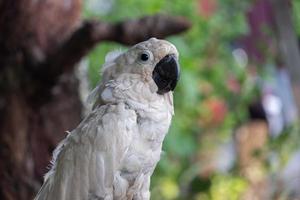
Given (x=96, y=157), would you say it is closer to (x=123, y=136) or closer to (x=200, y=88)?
(x=123, y=136)

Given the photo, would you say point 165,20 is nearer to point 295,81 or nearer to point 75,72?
point 75,72

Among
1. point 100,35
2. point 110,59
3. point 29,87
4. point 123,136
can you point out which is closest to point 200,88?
point 29,87

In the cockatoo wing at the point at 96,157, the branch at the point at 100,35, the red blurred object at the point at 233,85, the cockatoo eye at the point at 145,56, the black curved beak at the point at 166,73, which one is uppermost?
the red blurred object at the point at 233,85

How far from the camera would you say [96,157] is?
3.42 feet

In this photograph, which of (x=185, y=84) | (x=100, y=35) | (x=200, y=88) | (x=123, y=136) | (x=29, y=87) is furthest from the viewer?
(x=200, y=88)

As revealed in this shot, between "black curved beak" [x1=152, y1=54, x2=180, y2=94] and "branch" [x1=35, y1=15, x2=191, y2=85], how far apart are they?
0.36 meters

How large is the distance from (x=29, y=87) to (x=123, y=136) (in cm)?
73

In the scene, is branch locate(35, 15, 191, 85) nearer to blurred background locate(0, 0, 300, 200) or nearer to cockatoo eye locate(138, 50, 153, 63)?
blurred background locate(0, 0, 300, 200)

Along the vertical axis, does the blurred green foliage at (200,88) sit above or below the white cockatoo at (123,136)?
above

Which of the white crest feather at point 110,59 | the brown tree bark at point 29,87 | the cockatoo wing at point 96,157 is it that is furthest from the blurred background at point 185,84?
the cockatoo wing at point 96,157

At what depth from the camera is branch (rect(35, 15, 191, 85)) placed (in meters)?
1.42

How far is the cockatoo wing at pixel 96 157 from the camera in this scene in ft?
3.38

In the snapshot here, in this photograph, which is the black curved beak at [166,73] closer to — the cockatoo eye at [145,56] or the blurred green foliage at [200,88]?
the cockatoo eye at [145,56]

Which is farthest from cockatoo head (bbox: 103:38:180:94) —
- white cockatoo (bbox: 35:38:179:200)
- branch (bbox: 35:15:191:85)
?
branch (bbox: 35:15:191:85)
